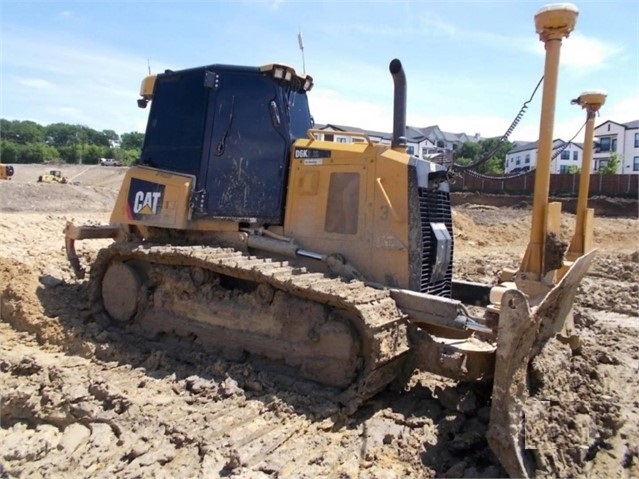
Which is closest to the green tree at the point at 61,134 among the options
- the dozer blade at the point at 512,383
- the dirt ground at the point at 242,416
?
the dirt ground at the point at 242,416

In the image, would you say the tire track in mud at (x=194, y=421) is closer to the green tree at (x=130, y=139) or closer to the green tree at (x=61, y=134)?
the green tree at (x=130, y=139)

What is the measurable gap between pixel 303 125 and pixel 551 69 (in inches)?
103

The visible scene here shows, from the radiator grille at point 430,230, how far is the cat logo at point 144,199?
2.79m

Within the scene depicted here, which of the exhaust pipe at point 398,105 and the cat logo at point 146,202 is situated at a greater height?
the exhaust pipe at point 398,105

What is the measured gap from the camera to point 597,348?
6.26 m

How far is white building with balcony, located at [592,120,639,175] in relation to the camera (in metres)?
53.6

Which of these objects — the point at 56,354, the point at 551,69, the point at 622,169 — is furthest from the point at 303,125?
the point at 622,169

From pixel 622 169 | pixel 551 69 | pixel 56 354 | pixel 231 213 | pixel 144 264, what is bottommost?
pixel 56 354

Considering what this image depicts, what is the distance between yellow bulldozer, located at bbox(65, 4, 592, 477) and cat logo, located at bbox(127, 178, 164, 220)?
0.02 metres

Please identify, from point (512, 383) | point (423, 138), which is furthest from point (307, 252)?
point (423, 138)

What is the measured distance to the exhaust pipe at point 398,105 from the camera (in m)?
5.21

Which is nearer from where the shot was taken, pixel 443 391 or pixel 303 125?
pixel 443 391

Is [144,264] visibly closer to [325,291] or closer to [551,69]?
[325,291]

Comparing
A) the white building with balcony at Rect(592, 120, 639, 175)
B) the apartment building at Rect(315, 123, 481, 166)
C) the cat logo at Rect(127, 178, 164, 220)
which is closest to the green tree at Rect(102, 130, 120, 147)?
the apartment building at Rect(315, 123, 481, 166)
